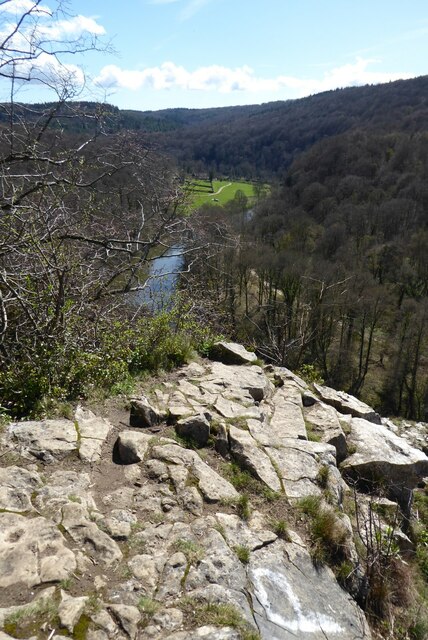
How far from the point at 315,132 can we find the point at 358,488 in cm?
11951

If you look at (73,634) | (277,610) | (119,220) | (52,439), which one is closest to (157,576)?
(73,634)

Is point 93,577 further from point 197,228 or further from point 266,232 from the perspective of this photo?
point 266,232

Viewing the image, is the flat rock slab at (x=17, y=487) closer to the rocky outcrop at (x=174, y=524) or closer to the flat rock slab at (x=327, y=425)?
the rocky outcrop at (x=174, y=524)

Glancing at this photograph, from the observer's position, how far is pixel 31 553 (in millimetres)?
2816

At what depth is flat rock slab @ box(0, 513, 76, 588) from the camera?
8.73 feet

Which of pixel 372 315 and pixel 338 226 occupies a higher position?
pixel 338 226

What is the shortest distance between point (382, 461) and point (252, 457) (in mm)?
2187

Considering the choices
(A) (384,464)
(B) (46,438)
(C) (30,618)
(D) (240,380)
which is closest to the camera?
(C) (30,618)

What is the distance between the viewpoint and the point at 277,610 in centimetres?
300

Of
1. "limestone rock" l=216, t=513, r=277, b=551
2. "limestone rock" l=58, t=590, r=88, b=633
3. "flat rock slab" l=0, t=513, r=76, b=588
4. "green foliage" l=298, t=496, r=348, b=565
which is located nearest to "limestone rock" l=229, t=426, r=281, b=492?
"green foliage" l=298, t=496, r=348, b=565

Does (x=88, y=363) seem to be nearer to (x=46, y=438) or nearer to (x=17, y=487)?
(x=46, y=438)

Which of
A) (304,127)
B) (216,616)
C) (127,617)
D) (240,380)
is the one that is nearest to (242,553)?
(216,616)

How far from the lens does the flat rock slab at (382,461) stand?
5.64 meters

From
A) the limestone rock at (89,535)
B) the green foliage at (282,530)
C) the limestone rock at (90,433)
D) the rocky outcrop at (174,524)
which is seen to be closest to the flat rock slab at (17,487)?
the rocky outcrop at (174,524)
